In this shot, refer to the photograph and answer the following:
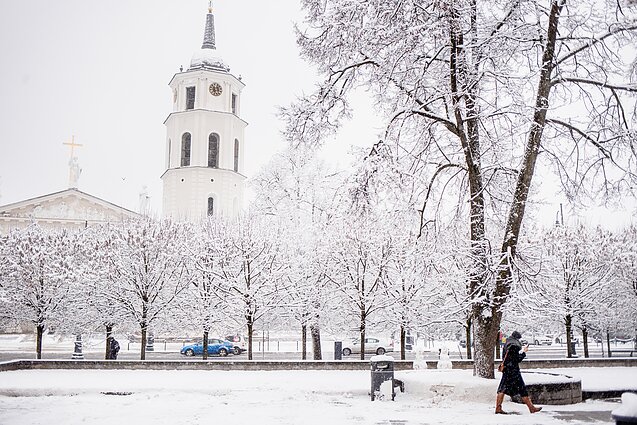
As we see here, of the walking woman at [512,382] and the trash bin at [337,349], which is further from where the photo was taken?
the trash bin at [337,349]

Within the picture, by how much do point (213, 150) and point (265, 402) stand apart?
51.3 meters

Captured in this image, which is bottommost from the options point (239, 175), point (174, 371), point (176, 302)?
point (174, 371)

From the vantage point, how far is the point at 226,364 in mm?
22688

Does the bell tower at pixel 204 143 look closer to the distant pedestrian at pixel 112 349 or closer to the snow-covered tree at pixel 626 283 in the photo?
the distant pedestrian at pixel 112 349

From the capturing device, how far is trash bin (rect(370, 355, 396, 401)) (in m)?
15.1

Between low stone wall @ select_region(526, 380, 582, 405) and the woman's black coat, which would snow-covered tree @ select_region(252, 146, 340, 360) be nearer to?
low stone wall @ select_region(526, 380, 582, 405)

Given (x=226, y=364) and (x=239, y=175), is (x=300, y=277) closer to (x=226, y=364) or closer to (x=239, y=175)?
(x=226, y=364)

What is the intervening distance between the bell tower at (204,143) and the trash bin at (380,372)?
4718 centimetres

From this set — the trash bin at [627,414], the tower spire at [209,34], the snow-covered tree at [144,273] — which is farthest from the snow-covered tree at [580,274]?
the tower spire at [209,34]

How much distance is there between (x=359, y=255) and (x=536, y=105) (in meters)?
14.7

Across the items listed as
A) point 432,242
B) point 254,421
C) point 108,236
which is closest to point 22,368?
point 108,236

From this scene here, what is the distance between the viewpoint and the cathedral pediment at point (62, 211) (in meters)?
54.8

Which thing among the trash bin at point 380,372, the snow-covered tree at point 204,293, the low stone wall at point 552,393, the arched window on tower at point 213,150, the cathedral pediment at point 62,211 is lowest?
the low stone wall at point 552,393

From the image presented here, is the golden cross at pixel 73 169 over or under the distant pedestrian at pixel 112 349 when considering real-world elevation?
over
